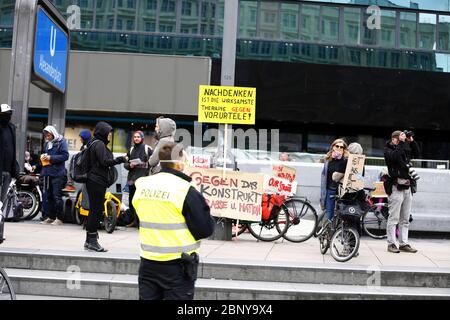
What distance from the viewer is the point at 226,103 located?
9.56 meters

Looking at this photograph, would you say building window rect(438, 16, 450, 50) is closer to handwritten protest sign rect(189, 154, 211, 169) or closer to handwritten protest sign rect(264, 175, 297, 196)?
handwritten protest sign rect(189, 154, 211, 169)

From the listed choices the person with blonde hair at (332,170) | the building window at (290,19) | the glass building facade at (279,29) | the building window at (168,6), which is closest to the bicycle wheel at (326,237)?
the person with blonde hair at (332,170)

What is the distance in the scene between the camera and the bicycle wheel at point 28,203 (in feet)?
36.7

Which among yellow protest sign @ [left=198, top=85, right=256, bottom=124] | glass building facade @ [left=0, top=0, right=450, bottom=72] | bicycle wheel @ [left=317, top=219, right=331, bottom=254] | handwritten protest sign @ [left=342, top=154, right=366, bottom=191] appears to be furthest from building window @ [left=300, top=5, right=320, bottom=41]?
bicycle wheel @ [left=317, top=219, right=331, bottom=254]

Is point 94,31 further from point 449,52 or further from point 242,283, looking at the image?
point 242,283

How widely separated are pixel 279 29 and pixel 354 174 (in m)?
13.8

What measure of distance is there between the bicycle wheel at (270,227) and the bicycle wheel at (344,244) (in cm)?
168

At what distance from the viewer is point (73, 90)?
20359 mm

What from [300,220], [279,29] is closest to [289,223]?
[300,220]

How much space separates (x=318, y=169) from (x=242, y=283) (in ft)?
17.3

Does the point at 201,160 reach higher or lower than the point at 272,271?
higher

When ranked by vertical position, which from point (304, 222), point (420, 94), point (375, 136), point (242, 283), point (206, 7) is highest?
point (206, 7)

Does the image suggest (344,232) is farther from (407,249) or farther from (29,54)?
(29,54)
